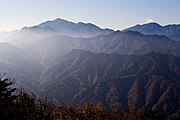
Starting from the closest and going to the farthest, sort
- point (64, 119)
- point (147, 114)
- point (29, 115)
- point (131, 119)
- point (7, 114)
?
point (7, 114) < point (29, 115) < point (64, 119) < point (147, 114) < point (131, 119)

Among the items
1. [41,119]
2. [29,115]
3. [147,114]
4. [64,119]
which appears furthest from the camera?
[147,114]

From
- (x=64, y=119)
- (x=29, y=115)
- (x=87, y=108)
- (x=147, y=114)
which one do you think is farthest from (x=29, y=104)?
(x=147, y=114)

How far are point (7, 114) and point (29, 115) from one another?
2549 centimetres

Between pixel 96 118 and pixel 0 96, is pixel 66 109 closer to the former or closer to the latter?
pixel 96 118

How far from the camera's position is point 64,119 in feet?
242

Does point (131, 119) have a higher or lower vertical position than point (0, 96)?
lower

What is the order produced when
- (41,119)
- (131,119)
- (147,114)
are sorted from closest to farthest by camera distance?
(41,119)
(147,114)
(131,119)

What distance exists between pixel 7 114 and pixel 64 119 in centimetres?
3982

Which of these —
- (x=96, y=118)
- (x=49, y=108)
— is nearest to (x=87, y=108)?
(x=96, y=118)

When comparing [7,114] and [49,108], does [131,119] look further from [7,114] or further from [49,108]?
[7,114]

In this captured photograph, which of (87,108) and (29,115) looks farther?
(87,108)

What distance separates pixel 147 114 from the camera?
78750 millimetres

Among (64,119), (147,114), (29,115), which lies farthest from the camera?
(147,114)

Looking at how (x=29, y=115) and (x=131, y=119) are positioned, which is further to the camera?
(x=131, y=119)
